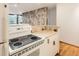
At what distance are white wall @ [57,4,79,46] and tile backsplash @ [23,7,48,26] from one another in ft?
1.86

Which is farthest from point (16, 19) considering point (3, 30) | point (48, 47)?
point (3, 30)

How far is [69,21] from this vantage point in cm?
417

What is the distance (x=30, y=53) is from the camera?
5.93 feet

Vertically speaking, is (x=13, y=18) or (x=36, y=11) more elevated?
(x=36, y=11)

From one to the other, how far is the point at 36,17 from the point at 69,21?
1.32m

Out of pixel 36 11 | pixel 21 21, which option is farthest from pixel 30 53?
pixel 36 11

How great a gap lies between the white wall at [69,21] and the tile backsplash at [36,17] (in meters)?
0.57

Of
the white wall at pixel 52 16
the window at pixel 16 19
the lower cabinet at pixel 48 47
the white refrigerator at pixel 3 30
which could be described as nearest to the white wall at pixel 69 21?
the white wall at pixel 52 16

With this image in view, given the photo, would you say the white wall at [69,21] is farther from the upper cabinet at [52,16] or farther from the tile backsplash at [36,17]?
the tile backsplash at [36,17]

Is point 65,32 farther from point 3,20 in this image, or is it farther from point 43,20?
point 3,20

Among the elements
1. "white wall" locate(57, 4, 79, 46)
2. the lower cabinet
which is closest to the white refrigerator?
the lower cabinet

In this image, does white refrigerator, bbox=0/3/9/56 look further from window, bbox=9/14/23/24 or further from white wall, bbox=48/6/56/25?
white wall, bbox=48/6/56/25

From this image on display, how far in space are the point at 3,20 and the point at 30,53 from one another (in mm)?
811

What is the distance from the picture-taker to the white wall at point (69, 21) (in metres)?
4.08
